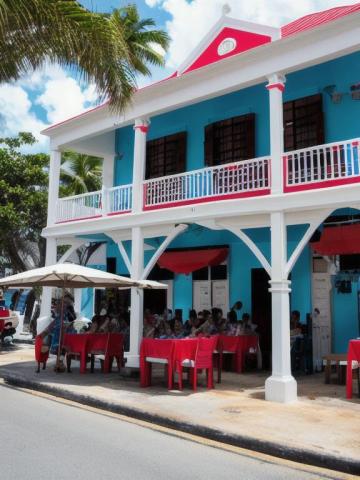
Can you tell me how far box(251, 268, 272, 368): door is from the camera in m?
12.9

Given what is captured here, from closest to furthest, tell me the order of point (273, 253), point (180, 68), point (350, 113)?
point (273, 253) → point (350, 113) → point (180, 68)

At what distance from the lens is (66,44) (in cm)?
896

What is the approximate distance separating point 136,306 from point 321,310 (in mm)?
4290

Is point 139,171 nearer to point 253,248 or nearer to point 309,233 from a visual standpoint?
point 253,248

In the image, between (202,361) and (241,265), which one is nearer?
(202,361)

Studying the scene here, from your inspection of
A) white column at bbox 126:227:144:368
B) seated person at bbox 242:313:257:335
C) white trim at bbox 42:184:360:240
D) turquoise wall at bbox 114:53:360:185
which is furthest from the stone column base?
turquoise wall at bbox 114:53:360:185

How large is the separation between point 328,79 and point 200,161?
391cm

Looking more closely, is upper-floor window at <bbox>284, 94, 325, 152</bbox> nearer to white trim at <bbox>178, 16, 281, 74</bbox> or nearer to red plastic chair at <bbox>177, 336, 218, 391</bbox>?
white trim at <bbox>178, 16, 281, 74</bbox>

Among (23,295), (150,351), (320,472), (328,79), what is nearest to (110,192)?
(150,351)

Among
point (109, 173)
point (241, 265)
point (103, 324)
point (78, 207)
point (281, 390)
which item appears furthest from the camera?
point (109, 173)

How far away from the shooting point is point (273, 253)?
929 cm

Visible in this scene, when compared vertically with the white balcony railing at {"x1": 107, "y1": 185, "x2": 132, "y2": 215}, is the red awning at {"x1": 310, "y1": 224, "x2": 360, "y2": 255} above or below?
below

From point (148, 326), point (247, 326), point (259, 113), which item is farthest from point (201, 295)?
point (259, 113)

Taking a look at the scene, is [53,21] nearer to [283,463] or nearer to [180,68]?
[180,68]
